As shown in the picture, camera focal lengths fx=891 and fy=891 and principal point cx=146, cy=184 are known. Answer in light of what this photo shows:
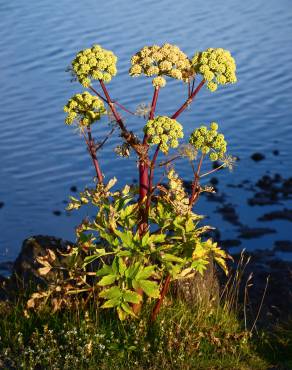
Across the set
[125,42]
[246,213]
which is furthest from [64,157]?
[125,42]

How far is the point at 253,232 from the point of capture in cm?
1650

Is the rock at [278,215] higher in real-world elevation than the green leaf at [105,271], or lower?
lower

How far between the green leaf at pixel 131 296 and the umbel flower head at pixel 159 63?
1873 mm

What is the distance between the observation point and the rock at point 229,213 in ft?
56.1

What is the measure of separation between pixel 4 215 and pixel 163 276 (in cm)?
913

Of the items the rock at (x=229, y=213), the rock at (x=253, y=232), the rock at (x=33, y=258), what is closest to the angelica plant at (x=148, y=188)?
the rock at (x=33, y=258)

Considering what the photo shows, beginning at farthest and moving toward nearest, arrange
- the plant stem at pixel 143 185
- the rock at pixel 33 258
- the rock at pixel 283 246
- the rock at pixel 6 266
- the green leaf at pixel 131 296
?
the rock at pixel 283 246
the rock at pixel 6 266
the rock at pixel 33 258
the plant stem at pixel 143 185
the green leaf at pixel 131 296

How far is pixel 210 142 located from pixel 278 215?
9147mm

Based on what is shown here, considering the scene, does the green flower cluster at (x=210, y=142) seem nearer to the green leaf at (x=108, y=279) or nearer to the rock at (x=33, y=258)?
the green leaf at (x=108, y=279)

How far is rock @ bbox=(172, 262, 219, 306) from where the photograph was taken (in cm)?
952

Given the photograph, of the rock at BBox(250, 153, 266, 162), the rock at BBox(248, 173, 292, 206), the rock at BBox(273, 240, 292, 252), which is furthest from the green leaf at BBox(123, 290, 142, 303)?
the rock at BBox(250, 153, 266, 162)

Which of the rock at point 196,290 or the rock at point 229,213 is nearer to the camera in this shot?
the rock at point 196,290

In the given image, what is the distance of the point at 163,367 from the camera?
817 centimetres

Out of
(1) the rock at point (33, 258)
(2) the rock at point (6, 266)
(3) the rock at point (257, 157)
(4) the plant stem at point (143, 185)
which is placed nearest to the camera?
(4) the plant stem at point (143, 185)
